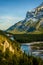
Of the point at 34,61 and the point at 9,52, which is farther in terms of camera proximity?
the point at 34,61

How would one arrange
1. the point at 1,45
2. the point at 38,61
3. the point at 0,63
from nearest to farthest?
the point at 0,63 → the point at 1,45 → the point at 38,61

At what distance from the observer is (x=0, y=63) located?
1584cm

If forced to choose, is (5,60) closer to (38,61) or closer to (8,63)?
(8,63)

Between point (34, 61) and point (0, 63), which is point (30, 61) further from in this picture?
point (0, 63)

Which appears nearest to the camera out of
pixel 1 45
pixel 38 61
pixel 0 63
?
pixel 0 63

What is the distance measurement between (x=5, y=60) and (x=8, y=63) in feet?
1.15

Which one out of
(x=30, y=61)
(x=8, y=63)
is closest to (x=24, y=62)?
(x=30, y=61)

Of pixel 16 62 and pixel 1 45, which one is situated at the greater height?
pixel 1 45

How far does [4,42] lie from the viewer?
17.4 metres

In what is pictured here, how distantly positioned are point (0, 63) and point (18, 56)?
1.98 meters

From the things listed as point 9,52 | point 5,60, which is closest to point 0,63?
point 5,60

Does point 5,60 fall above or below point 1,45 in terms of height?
below

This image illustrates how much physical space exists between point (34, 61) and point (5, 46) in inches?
115

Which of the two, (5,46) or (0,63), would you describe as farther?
(5,46)
